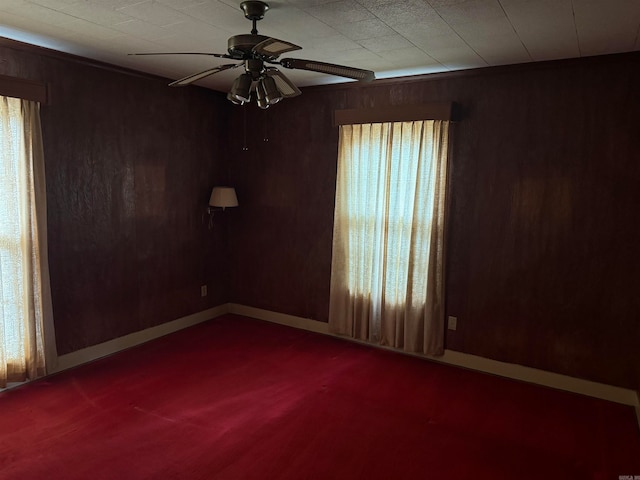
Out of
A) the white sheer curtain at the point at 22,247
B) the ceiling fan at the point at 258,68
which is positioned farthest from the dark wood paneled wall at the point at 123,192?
the ceiling fan at the point at 258,68

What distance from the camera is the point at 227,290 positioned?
5270 millimetres

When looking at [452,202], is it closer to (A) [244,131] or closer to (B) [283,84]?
(B) [283,84]

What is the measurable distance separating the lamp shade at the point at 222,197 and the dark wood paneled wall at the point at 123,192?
177mm

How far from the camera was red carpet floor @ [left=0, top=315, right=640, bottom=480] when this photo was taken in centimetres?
251

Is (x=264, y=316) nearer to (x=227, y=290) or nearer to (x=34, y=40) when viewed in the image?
(x=227, y=290)

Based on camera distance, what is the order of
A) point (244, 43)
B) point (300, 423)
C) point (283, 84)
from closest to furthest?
point (244, 43), point (283, 84), point (300, 423)

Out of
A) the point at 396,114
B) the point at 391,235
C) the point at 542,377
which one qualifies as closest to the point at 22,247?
the point at 391,235

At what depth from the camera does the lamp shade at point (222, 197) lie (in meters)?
4.71

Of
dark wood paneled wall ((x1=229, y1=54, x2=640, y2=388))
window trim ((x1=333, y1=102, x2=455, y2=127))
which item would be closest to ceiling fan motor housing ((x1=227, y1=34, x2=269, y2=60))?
window trim ((x1=333, y1=102, x2=455, y2=127))

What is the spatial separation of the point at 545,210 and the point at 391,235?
1.27 metres

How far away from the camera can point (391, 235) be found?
4.06 meters

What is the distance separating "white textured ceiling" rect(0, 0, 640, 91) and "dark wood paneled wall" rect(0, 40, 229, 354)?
1.15 ft

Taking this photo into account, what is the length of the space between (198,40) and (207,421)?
2527mm

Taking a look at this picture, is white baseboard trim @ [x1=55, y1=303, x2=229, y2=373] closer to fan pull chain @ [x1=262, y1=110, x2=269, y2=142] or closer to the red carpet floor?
the red carpet floor
